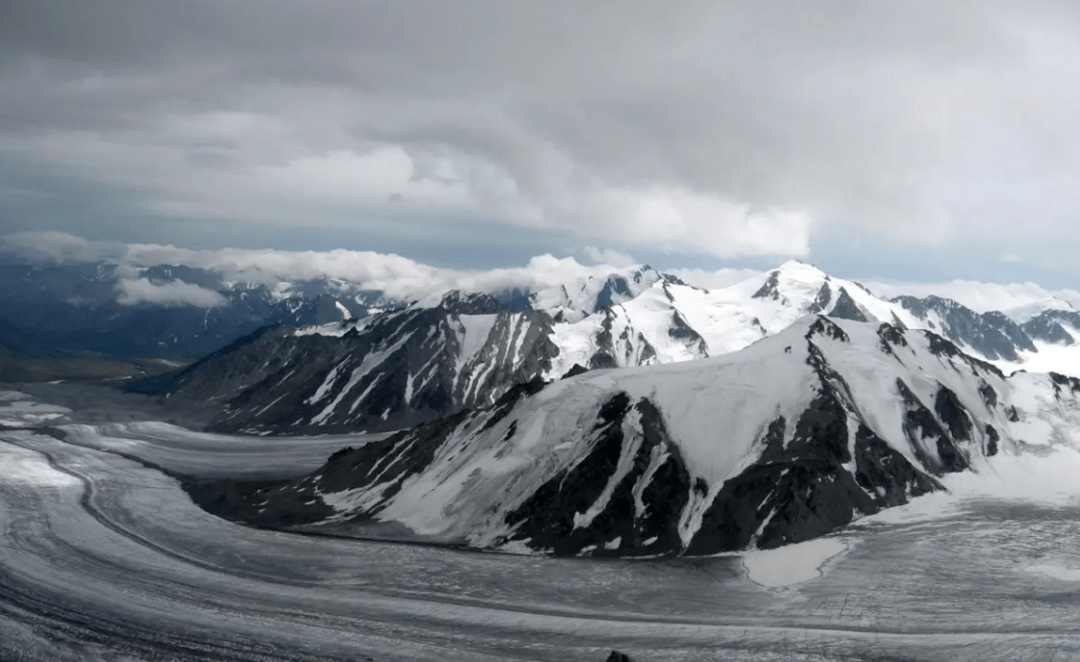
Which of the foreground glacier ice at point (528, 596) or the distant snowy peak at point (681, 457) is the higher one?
the distant snowy peak at point (681, 457)

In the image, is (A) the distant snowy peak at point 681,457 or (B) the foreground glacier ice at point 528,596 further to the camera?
(A) the distant snowy peak at point 681,457

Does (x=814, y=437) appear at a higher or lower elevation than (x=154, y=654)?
higher

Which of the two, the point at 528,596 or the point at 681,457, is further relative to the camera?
the point at 681,457

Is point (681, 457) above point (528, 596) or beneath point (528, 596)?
above

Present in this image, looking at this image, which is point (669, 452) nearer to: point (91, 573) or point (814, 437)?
point (814, 437)

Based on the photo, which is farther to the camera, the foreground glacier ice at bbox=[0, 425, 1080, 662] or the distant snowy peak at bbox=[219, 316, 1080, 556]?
the distant snowy peak at bbox=[219, 316, 1080, 556]

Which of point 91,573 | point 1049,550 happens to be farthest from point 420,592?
point 1049,550

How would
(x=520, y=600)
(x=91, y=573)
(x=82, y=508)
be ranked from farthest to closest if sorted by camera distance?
(x=82, y=508) < (x=91, y=573) < (x=520, y=600)

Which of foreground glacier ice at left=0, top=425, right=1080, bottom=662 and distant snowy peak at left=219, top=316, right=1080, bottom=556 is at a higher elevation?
distant snowy peak at left=219, top=316, right=1080, bottom=556
